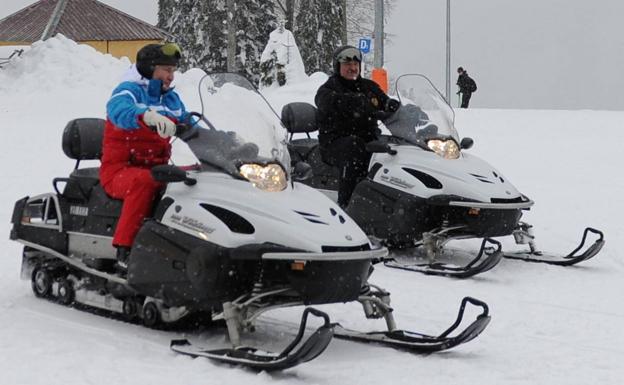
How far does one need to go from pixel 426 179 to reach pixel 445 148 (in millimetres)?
398

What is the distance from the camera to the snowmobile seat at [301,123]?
10.0 metres

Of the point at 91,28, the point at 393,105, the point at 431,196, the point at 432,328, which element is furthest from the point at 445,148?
the point at 91,28

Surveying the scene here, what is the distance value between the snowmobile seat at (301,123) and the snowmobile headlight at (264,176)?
3.93m

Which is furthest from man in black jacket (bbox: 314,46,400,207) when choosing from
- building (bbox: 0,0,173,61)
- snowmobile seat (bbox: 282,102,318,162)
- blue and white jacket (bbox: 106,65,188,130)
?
building (bbox: 0,0,173,61)

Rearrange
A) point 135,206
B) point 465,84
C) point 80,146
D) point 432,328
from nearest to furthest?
point 135,206, point 432,328, point 80,146, point 465,84

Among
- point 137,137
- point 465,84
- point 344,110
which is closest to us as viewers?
point 137,137

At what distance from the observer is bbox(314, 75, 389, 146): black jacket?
30.5 feet

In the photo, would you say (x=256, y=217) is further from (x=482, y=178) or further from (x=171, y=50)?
(x=482, y=178)

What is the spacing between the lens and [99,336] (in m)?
6.30

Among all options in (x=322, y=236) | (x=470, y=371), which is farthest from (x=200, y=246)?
(x=470, y=371)

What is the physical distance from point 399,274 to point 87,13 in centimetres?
4762

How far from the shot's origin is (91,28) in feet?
171

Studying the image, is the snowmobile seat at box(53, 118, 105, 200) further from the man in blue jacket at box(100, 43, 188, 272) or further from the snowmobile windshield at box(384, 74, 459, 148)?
the snowmobile windshield at box(384, 74, 459, 148)

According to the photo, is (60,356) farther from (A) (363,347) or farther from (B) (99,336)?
(A) (363,347)
